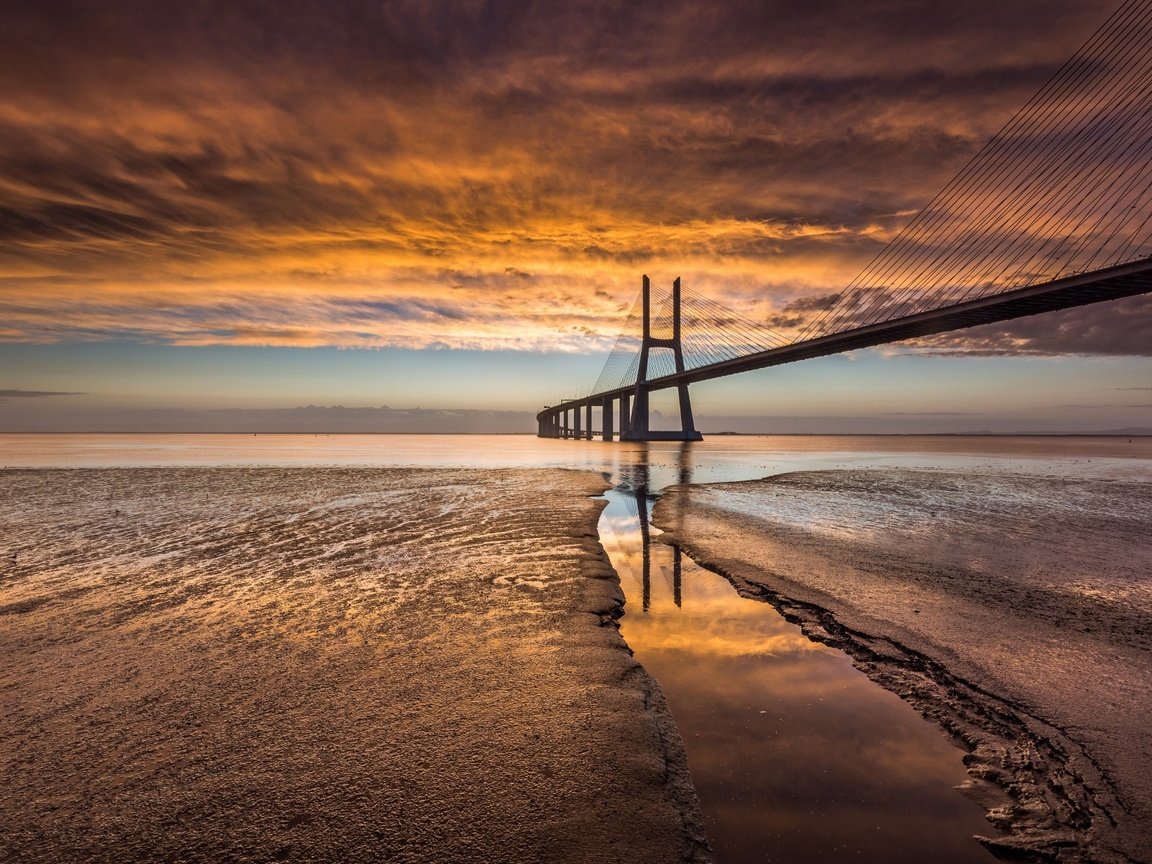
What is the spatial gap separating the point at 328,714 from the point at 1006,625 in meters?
5.84

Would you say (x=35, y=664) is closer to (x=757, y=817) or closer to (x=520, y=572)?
(x=520, y=572)

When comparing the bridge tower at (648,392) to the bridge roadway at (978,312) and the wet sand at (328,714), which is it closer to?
the bridge roadway at (978,312)

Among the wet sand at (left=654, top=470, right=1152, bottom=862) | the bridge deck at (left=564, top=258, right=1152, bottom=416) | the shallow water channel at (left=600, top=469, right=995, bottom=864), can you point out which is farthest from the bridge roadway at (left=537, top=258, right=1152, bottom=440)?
the shallow water channel at (left=600, top=469, right=995, bottom=864)

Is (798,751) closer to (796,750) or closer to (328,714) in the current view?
(796,750)

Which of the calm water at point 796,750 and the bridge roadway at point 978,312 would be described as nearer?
the calm water at point 796,750

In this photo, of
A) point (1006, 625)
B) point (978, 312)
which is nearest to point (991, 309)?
point (978, 312)

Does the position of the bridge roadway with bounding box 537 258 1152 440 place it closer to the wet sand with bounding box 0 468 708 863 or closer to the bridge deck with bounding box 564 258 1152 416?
the bridge deck with bounding box 564 258 1152 416

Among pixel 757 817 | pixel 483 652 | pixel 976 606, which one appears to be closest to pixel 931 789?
A: pixel 757 817

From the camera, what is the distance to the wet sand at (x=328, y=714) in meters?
2.50

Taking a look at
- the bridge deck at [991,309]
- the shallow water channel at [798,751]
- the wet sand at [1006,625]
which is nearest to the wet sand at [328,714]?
the shallow water channel at [798,751]

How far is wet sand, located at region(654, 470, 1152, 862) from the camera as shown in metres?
2.84

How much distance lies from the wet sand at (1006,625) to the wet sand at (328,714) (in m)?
1.78

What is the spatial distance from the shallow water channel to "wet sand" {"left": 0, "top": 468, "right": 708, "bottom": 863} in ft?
0.79

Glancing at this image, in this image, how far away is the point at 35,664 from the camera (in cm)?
431
